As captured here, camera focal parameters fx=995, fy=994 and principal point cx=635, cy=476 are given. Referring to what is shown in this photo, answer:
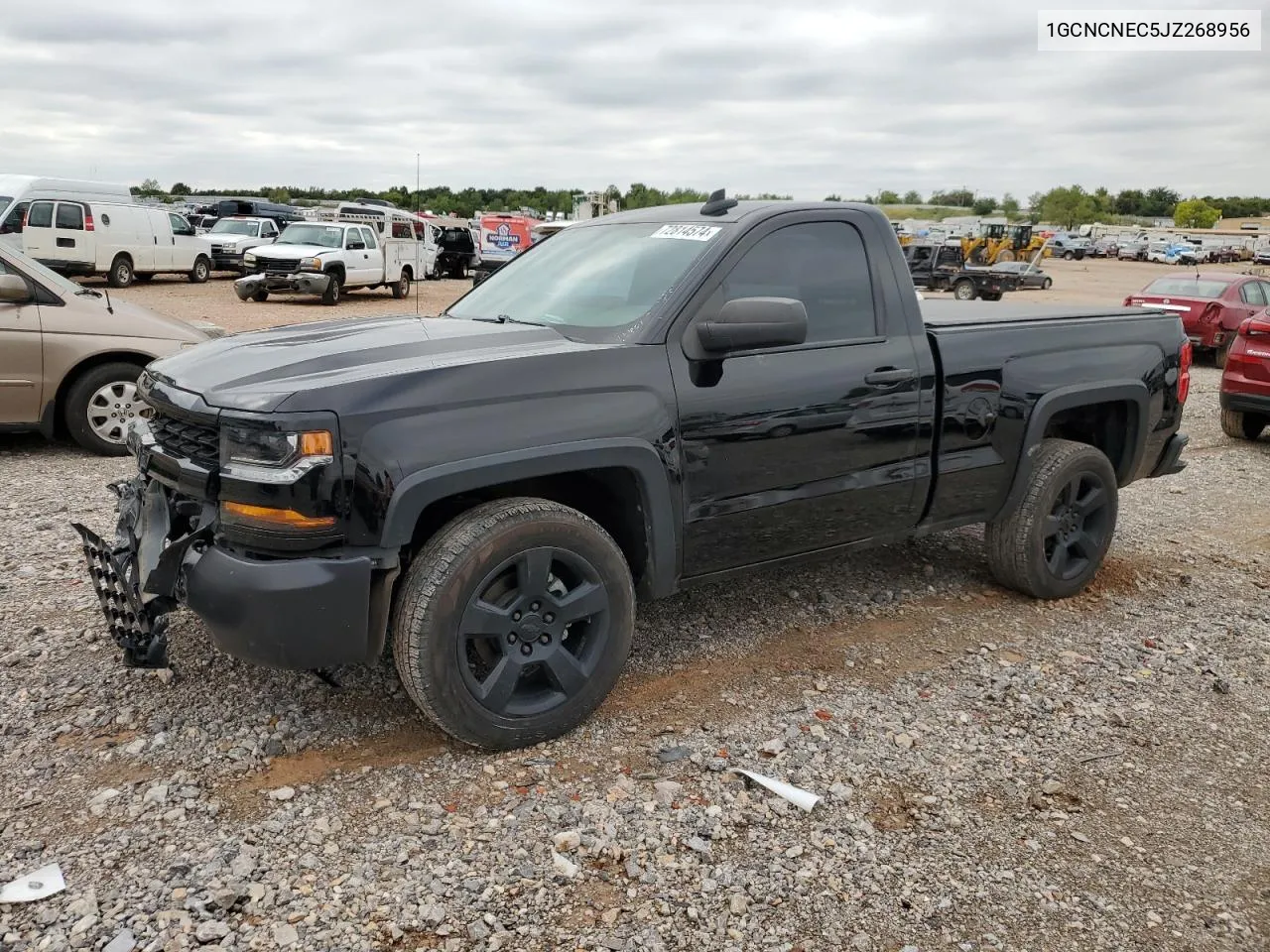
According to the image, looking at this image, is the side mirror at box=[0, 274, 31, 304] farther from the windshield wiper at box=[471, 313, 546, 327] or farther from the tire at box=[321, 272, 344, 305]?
the tire at box=[321, 272, 344, 305]

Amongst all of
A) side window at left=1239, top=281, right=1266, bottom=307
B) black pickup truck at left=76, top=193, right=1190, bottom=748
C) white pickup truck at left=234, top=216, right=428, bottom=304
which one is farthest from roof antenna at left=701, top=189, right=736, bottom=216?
white pickup truck at left=234, top=216, right=428, bottom=304

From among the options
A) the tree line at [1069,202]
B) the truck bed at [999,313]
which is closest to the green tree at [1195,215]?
the tree line at [1069,202]

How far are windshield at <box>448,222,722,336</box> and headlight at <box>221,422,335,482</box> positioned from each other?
120 centimetres

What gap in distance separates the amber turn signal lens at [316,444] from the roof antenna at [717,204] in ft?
6.40

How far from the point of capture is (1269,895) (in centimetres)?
280

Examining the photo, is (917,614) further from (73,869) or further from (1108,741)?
(73,869)

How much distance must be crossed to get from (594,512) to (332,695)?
3.89 feet

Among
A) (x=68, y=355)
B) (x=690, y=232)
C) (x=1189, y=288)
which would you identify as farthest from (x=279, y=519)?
(x=1189, y=288)

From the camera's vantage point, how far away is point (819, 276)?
405 centimetres

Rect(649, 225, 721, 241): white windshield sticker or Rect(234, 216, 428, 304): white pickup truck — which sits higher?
Rect(234, 216, 428, 304): white pickup truck

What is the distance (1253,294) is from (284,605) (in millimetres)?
17654

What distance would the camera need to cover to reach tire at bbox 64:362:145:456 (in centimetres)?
689

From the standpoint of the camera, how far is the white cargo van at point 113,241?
21609mm

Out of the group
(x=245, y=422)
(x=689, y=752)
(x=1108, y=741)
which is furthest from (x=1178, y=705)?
(x=245, y=422)
